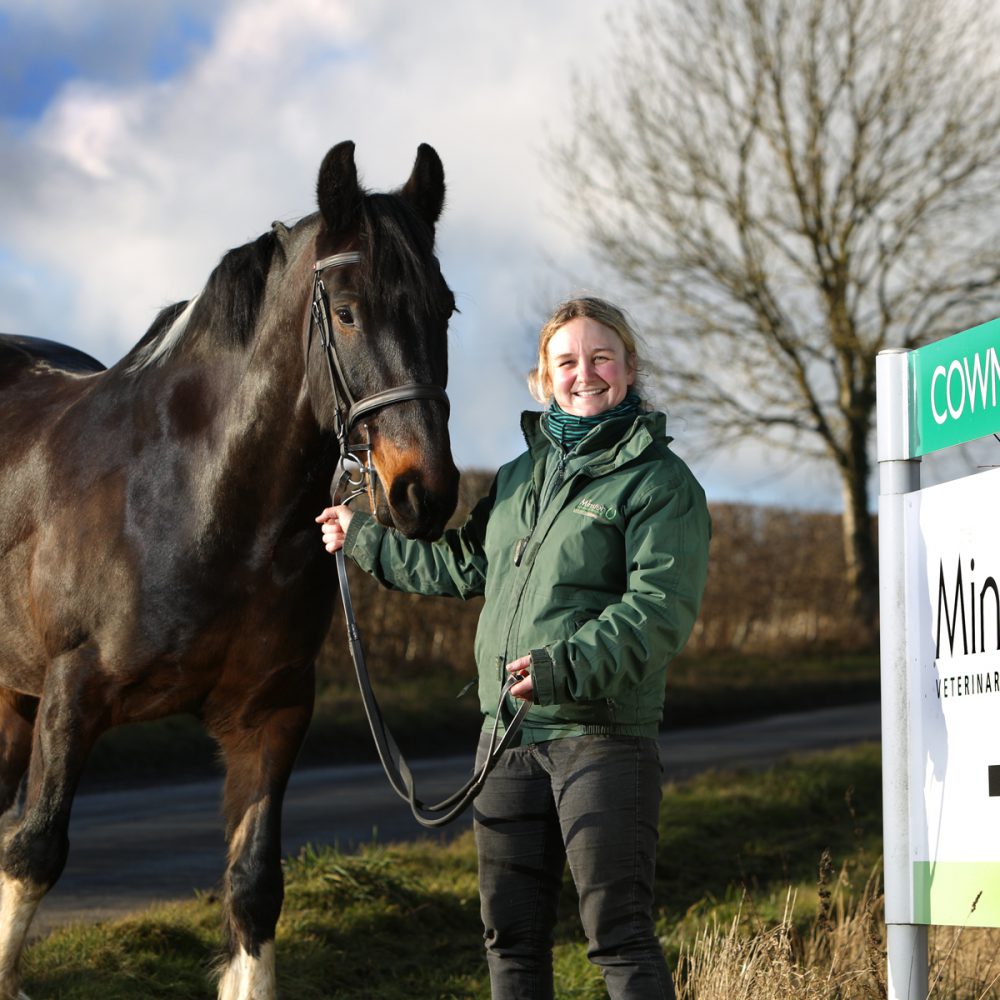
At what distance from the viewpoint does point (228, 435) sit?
4.12m

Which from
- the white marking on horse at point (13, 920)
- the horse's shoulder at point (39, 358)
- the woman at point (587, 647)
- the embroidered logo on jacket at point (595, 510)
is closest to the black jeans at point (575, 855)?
the woman at point (587, 647)

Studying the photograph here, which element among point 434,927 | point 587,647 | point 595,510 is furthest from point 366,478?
point 434,927

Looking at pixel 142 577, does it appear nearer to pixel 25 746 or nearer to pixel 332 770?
pixel 25 746

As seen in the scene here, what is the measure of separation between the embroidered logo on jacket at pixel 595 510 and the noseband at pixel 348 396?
460 millimetres

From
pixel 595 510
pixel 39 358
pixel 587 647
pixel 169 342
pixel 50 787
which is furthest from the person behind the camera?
pixel 39 358

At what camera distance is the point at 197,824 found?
9156 mm

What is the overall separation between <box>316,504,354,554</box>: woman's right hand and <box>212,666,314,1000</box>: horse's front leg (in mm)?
513

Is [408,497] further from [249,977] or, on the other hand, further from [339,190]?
[249,977]

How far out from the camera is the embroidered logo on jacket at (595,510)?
3.38 metres

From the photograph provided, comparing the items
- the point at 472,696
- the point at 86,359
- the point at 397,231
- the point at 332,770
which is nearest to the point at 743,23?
the point at 472,696

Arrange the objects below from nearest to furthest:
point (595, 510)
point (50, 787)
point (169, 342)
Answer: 1. point (595, 510)
2. point (50, 787)
3. point (169, 342)

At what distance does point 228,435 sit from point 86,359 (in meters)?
1.97

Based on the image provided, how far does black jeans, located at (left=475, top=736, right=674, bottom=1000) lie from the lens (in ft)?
11.1

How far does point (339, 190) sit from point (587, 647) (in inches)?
58.0
